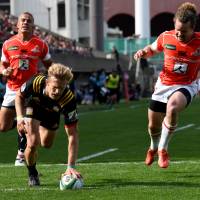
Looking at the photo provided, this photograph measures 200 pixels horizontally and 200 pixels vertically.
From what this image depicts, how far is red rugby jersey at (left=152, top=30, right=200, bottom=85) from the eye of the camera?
35.2 feet

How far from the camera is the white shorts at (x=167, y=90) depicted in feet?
35.6

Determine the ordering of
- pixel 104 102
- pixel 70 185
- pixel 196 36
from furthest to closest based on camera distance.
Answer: pixel 104 102 < pixel 196 36 < pixel 70 185

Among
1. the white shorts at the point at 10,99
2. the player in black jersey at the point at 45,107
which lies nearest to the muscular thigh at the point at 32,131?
the player in black jersey at the point at 45,107

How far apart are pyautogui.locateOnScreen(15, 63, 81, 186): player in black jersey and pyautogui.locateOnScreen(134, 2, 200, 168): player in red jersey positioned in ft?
5.62

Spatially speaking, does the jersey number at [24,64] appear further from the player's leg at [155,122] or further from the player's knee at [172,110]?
the player's knee at [172,110]

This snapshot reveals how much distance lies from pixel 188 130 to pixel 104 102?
54.9 ft

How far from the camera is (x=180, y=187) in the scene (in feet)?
30.7

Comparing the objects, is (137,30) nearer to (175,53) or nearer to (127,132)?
(127,132)

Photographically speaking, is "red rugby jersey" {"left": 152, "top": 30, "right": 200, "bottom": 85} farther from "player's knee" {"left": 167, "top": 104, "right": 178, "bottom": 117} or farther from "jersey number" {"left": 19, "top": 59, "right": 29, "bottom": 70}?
"jersey number" {"left": 19, "top": 59, "right": 29, "bottom": 70}

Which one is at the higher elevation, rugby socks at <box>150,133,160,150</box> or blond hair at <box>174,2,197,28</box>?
blond hair at <box>174,2,197,28</box>

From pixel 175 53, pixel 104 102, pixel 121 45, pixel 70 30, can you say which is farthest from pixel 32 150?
pixel 70 30

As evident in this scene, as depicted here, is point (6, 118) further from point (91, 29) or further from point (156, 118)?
point (91, 29)

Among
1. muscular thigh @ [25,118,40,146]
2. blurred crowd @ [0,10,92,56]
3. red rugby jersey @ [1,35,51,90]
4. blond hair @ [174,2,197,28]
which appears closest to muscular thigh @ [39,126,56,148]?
muscular thigh @ [25,118,40,146]

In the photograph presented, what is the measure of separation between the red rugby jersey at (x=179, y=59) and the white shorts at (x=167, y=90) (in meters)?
0.06
